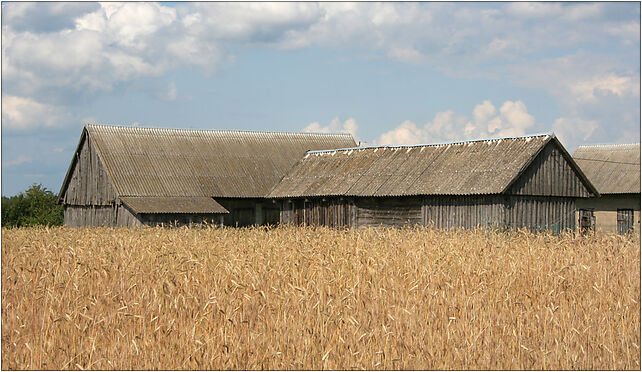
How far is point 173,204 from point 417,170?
1136cm

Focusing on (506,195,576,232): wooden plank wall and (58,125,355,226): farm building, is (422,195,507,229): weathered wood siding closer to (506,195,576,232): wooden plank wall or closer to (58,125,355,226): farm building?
(506,195,576,232): wooden plank wall

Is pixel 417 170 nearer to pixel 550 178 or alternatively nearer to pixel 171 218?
pixel 550 178

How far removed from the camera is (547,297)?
30.8 ft

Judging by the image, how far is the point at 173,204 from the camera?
33.8 meters

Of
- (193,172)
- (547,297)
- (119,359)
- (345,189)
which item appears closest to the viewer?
(119,359)

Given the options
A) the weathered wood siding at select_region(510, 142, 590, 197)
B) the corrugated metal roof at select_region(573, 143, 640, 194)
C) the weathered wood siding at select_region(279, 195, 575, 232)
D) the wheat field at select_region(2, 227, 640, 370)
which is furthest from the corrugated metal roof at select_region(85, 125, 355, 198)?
the wheat field at select_region(2, 227, 640, 370)

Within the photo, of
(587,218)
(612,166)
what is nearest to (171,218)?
(587,218)

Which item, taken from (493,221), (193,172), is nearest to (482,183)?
(493,221)

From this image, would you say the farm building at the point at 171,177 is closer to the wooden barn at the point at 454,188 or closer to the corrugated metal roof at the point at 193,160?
the corrugated metal roof at the point at 193,160

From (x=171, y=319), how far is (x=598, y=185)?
3697cm

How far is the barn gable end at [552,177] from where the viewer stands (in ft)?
87.8

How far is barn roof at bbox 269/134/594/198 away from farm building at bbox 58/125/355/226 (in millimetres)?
3239

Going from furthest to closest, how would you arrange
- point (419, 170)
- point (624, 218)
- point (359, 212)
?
point (624, 218) < point (359, 212) < point (419, 170)

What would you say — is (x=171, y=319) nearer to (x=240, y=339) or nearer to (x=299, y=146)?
(x=240, y=339)
